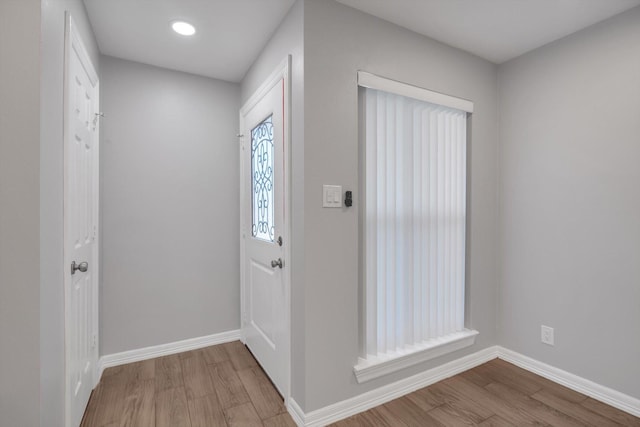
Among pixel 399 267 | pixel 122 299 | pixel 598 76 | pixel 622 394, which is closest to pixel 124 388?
pixel 122 299

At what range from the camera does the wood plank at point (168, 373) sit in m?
2.10

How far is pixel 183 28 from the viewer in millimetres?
1979

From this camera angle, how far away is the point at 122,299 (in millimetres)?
2400

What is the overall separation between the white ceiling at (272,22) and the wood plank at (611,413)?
244 centimetres

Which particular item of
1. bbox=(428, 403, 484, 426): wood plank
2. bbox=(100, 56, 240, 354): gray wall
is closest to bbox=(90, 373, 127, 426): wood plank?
bbox=(100, 56, 240, 354): gray wall

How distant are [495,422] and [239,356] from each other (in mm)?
1862

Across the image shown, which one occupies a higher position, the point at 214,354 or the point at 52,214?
the point at 52,214

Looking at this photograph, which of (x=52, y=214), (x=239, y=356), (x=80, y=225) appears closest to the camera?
(x=52, y=214)

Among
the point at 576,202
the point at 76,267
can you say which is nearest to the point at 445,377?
the point at 576,202

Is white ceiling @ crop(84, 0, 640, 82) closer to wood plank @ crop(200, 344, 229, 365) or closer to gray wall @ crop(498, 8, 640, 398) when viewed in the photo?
gray wall @ crop(498, 8, 640, 398)

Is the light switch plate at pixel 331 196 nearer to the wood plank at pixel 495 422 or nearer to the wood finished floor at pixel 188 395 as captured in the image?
the wood finished floor at pixel 188 395

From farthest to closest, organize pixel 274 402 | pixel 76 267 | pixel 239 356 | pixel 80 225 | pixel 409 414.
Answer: pixel 239 356 < pixel 274 402 < pixel 409 414 < pixel 80 225 < pixel 76 267

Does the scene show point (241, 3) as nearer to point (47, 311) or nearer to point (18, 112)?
point (18, 112)

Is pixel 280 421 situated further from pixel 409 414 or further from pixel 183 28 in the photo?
pixel 183 28
